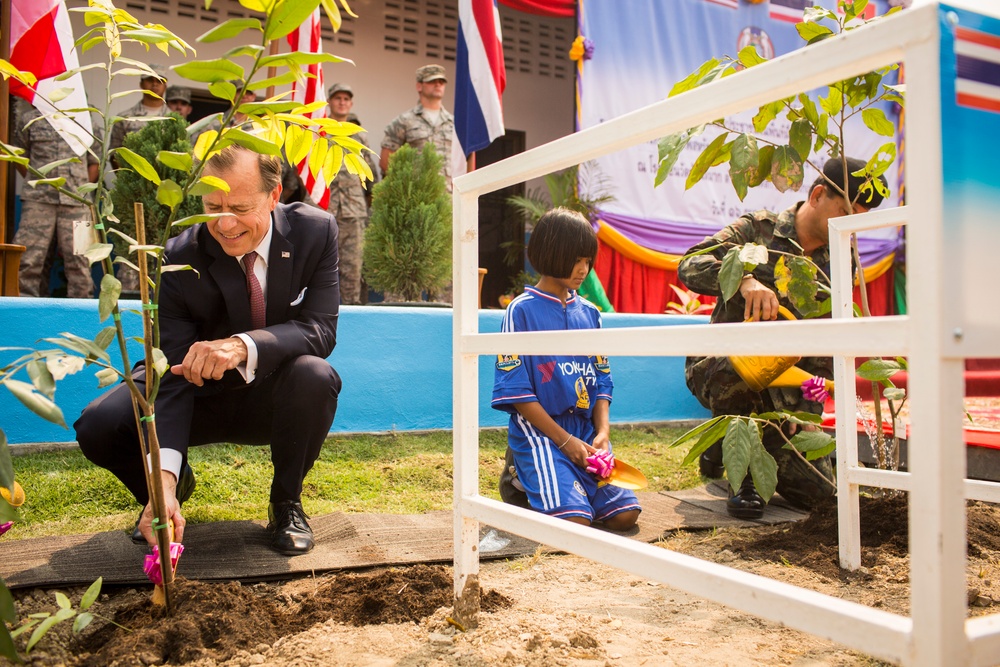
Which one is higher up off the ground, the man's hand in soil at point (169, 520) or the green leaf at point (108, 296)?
the green leaf at point (108, 296)

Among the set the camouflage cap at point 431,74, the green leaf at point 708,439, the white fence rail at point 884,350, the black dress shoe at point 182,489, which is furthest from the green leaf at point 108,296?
the camouflage cap at point 431,74

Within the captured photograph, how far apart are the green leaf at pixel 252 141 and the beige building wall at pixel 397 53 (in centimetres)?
507

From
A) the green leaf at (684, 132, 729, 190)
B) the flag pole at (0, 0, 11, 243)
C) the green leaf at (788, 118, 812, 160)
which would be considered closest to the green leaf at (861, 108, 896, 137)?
the green leaf at (788, 118, 812, 160)

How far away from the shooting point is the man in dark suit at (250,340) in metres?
1.91

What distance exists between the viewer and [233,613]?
55.9 inches

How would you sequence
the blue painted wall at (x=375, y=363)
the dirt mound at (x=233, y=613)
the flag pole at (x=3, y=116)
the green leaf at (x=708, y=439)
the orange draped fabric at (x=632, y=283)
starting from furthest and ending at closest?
the orange draped fabric at (x=632, y=283) < the flag pole at (x=3, y=116) < the blue painted wall at (x=375, y=363) < the green leaf at (x=708, y=439) < the dirt mound at (x=233, y=613)

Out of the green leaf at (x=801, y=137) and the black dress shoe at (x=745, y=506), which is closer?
the green leaf at (x=801, y=137)

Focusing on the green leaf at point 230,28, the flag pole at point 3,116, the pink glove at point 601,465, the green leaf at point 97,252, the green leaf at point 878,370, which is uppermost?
the flag pole at point 3,116

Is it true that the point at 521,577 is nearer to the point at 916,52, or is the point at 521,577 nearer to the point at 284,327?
the point at 284,327

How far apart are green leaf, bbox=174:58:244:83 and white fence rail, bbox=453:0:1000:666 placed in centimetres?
52

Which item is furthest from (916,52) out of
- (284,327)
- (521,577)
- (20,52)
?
(20,52)

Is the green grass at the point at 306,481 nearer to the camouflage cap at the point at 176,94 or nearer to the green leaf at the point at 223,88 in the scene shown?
the green leaf at the point at 223,88

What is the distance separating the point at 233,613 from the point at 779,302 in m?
2.08

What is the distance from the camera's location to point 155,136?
3621 millimetres
